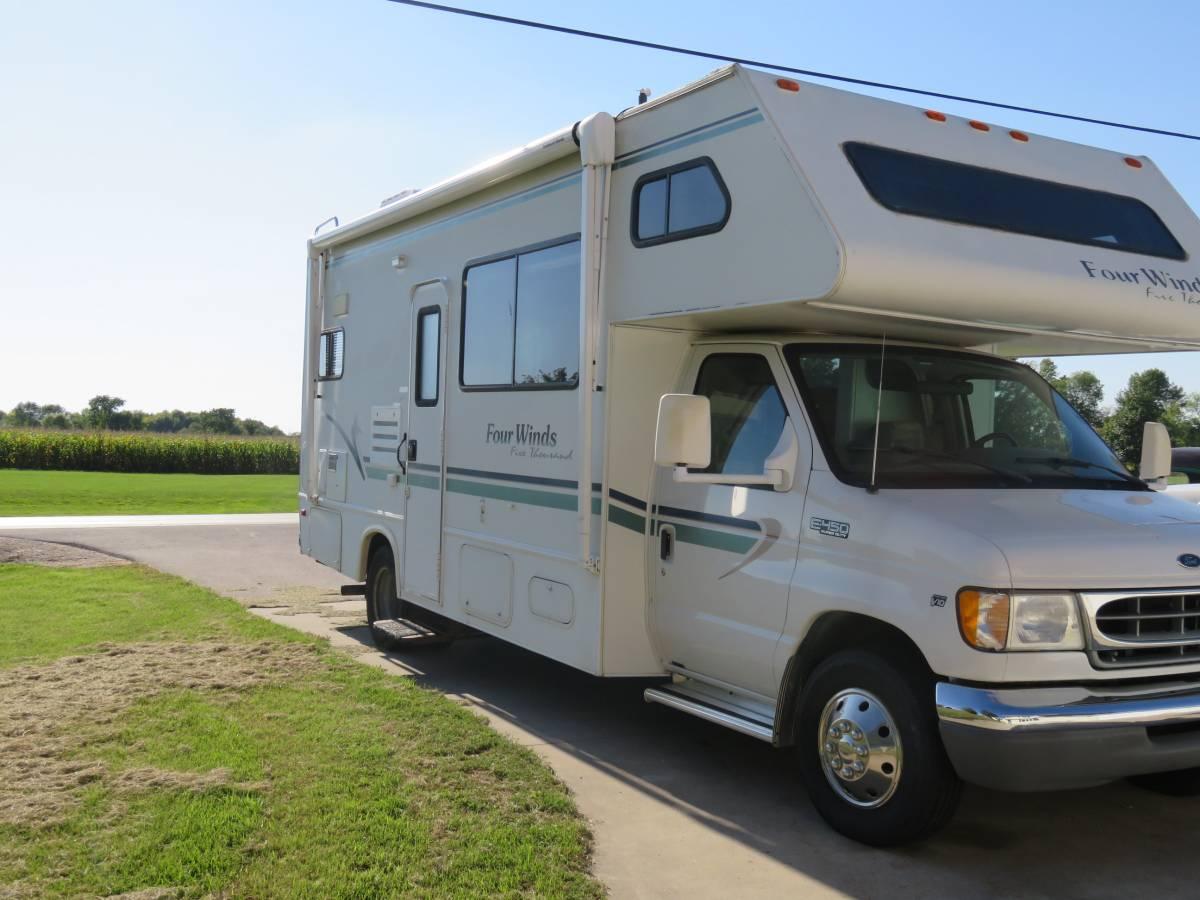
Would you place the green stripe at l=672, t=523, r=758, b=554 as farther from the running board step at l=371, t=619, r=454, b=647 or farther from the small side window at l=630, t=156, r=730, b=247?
the running board step at l=371, t=619, r=454, b=647

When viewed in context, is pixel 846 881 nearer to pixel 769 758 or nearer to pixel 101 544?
pixel 769 758

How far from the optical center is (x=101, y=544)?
1451 cm

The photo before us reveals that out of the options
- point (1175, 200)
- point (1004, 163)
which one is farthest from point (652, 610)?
point (1175, 200)

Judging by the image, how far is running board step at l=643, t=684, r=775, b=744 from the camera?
5.09 m

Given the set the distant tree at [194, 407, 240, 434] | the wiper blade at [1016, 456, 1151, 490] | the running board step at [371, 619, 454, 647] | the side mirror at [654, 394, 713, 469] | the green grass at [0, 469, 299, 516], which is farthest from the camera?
the distant tree at [194, 407, 240, 434]

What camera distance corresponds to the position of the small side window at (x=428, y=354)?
7.90m

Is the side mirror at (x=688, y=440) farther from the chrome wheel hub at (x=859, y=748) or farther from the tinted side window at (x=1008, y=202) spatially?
the tinted side window at (x=1008, y=202)

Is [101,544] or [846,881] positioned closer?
[846,881]

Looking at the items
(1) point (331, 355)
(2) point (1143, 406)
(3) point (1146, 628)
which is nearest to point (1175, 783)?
(3) point (1146, 628)

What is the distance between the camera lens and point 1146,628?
4.45 m

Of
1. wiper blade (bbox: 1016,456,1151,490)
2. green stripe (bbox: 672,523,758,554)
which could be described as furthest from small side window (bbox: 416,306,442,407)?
wiper blade (bbox: 1016,456,1151,490)

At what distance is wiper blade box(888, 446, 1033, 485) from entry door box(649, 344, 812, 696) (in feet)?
1.48

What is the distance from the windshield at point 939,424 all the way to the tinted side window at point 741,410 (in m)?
0.19

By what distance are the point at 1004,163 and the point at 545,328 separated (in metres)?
2.64
